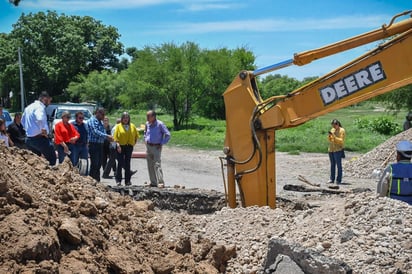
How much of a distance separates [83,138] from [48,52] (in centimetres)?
4747

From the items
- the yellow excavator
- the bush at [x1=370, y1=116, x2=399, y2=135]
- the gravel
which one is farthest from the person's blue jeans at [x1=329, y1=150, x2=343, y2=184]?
the bush at [x1=370, y1=116, x2=399, y2=135]

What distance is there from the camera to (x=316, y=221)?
23.3 ft

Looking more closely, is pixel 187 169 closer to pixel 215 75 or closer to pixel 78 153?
pixel 78 153

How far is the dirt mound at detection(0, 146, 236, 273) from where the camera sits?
5062 mm

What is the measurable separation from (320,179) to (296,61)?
8.84 m

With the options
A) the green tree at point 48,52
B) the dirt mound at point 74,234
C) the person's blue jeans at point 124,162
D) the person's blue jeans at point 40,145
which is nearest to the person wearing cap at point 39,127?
the person's blue jeans at point 40,145

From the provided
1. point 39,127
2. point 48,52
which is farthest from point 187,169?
point 48,52

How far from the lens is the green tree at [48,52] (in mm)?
56219

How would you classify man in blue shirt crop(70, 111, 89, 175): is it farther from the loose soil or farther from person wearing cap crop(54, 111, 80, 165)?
the loose soil

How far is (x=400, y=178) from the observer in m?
6.93

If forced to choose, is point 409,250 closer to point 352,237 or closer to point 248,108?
point 352,237

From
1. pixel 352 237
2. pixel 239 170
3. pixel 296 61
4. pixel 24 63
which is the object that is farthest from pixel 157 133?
pixel 24 63

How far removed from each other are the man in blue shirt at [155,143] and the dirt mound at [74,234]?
15.8 ft

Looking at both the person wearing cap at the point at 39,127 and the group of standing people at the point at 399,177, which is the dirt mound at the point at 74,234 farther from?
the person wearing cap at the point at 39,127
